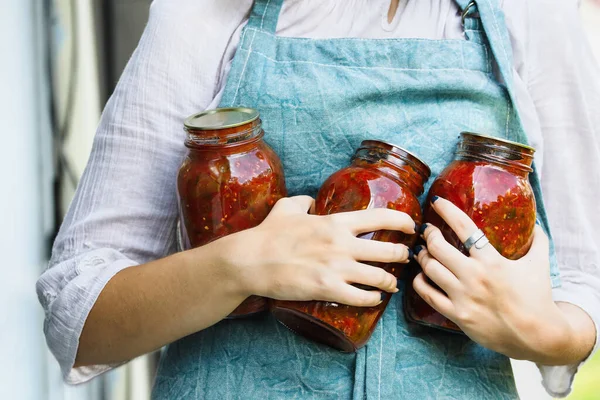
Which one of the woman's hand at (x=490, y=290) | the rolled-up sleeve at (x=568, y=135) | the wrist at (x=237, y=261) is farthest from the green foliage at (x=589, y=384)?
the wrist at (x=237, y=261)

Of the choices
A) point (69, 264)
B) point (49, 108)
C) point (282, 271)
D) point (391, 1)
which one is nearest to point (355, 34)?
point (391, 1)

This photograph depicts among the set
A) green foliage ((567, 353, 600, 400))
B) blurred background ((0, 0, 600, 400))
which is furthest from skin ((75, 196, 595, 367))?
green foliage ((567, 353, 600, 400))

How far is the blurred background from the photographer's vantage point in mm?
1500

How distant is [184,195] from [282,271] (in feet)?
0.52

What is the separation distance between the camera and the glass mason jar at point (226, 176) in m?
0.71

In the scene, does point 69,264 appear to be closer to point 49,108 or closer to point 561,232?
point 561,232

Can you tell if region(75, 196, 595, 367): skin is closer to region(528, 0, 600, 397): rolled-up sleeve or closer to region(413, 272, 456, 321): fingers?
region(413, 272, 456, 321): fingers

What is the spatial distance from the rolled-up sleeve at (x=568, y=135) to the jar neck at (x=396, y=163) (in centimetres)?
29

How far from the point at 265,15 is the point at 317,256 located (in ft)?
1.25

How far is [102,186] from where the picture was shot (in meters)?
0.81

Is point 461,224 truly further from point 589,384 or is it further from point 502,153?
point 589,384

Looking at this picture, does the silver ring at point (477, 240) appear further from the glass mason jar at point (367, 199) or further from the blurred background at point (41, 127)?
the blurred background at point (41, 127)

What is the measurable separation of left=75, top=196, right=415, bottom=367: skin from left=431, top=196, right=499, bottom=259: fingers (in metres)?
0.04

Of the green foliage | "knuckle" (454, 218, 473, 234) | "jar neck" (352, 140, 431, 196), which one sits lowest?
the green foliage
